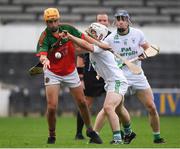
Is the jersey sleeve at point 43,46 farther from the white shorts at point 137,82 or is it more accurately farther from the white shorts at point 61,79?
the white shorts at point 137,82

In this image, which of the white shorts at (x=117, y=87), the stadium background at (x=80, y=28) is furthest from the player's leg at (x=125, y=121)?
the stadium background at (x=80, y=28)

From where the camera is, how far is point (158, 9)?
31.1 metres

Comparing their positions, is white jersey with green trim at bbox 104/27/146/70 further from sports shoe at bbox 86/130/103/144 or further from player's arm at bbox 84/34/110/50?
sports shoe at bbox 86/130/103/144

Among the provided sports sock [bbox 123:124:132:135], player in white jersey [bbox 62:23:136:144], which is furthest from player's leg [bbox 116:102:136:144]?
player in white jersey [bbox 62:23:136:144]

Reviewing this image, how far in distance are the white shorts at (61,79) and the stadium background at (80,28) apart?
12961 mm

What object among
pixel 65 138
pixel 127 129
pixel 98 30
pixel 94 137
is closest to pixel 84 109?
pixel 94 137

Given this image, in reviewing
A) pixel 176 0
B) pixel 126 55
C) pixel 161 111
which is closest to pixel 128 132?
pixel 126 55

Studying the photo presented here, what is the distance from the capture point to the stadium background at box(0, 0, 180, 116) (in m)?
24.8

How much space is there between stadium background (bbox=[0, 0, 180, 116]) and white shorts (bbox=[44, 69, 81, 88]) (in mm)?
12961

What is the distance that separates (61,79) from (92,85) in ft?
7.04

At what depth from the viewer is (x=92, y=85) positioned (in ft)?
44.0

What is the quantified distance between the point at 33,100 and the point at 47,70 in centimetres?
1363

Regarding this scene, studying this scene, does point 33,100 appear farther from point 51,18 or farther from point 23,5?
point 51,18

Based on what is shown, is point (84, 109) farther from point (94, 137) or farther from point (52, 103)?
point (52, 103)
